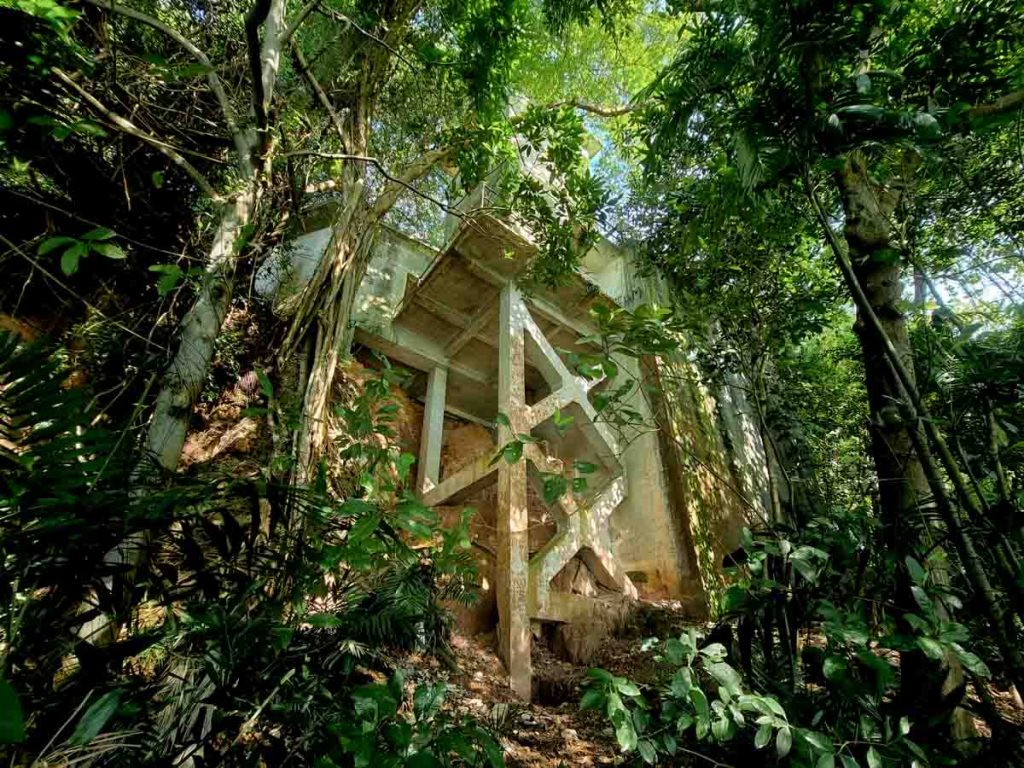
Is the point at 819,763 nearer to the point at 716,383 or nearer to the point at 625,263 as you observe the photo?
the point at 716,383

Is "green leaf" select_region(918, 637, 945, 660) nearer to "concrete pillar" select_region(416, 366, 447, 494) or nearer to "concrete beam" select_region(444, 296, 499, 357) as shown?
"concrete pillar" select_region(416, 366, 447, 494)

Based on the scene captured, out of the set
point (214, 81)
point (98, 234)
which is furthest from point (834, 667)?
point (214, 81)

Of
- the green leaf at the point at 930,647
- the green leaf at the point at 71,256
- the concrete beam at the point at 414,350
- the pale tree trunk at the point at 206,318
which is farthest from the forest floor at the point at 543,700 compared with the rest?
the concrete beam at the point at 414,350

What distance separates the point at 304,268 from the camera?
16.9ft

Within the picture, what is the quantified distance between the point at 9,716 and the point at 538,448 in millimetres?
3984

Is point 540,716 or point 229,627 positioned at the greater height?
point 229,627

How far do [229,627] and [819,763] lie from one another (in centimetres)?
127

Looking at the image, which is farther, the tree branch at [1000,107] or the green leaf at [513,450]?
the green leaf at [513,450]

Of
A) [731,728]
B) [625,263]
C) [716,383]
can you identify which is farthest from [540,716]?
[625,263]

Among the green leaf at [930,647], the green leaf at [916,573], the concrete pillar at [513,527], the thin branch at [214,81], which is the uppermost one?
the thin branch at [214,81]

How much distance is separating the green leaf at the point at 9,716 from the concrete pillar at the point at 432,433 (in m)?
4.18

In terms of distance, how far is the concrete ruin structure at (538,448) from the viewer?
354cm

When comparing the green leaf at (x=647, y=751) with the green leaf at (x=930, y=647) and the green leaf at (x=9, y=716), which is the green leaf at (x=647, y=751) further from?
the green leaf at (x=9, y=716)

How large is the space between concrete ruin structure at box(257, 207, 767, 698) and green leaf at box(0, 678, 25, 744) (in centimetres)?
296
